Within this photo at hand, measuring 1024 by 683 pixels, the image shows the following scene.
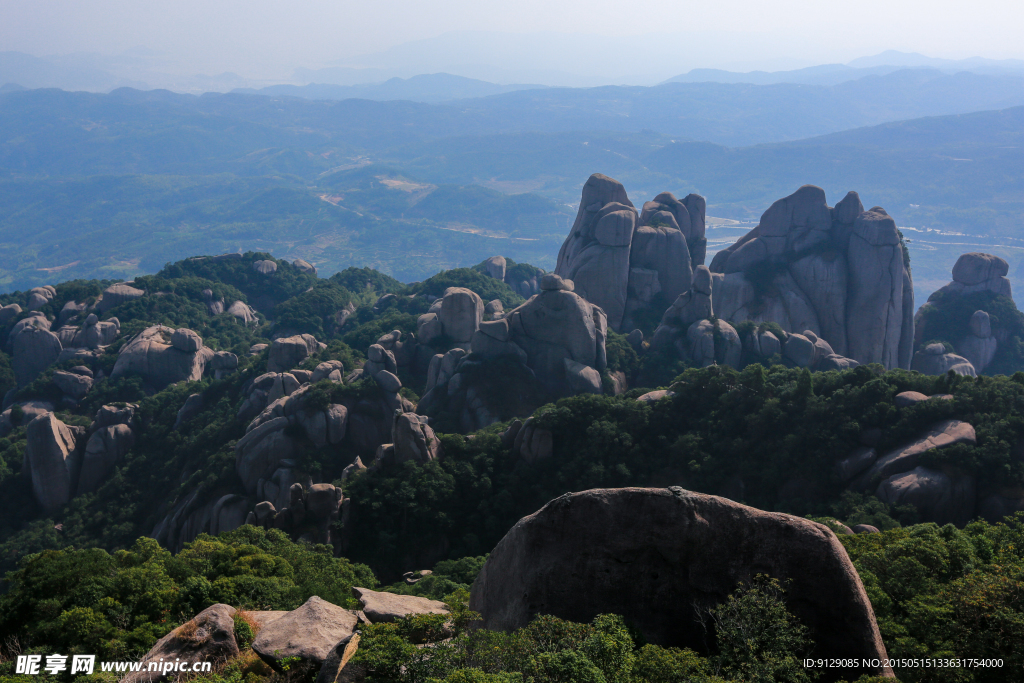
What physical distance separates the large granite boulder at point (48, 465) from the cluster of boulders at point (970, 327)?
8144 cm

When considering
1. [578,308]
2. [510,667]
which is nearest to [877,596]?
[510,667]

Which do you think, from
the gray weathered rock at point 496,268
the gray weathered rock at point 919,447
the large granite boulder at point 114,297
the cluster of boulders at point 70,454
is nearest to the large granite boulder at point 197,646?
the gray weathered rock at point 919,447

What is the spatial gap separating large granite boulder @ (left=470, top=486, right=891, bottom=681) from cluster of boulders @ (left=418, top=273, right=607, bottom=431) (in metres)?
35.1

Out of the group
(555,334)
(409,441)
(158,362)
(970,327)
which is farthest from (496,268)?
(409,441)

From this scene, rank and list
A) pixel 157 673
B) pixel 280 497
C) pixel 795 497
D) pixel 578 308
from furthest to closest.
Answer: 1. pixel 578 308
2. pixel 280 497
3. pixel 795 497
4. pixel 157 673

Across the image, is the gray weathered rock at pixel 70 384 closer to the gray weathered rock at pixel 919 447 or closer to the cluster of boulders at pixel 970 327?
the gray weathered rock at pixel 919 447

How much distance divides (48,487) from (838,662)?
5564cm

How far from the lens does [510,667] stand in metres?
11.8

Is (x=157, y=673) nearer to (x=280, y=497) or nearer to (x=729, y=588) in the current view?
(x=729, y=588)

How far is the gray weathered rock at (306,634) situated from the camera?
564 inches

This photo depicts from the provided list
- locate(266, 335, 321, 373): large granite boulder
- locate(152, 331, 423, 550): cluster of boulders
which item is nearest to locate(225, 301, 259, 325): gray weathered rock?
locate(266, 335, 321, 373): large granite boulder

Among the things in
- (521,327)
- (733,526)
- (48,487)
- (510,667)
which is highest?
(733,526)

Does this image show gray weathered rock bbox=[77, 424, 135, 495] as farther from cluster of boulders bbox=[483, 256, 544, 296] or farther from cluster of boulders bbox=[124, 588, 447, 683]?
cluster of boulders bbox=[483, 256, 544, 296]

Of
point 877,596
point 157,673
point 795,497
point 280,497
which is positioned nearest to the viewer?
point 157,673
